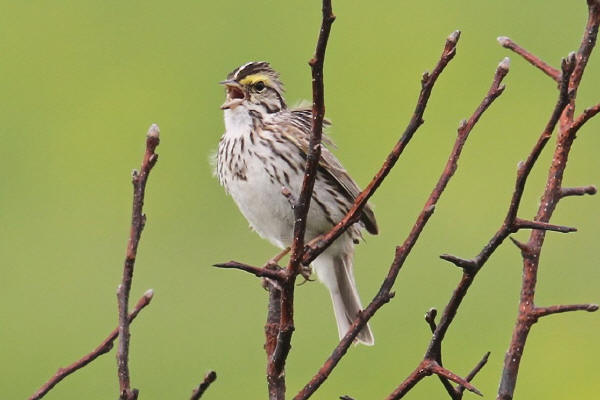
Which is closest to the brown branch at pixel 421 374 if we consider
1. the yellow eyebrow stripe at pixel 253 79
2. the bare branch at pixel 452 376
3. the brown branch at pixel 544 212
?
the bare branch at pixel 452 376

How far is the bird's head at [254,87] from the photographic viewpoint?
4.26 m

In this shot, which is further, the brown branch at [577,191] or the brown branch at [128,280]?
the brown branch at [577,191]

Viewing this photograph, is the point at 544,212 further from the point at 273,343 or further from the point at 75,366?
the point at 75,366

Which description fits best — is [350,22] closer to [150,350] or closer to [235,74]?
[150,350]

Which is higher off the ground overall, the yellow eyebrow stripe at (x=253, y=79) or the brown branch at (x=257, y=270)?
the yellow eyebrow stripe at (x=253, y=79)

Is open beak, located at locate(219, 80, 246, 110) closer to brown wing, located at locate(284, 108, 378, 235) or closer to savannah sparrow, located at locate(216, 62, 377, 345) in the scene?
savannah sparrow, located at locate(216, 62, 377, 345)

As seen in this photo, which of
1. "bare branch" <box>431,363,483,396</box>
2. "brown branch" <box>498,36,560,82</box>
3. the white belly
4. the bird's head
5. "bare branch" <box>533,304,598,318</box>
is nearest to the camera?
"bare branch" <box>431,363,483,396</box>

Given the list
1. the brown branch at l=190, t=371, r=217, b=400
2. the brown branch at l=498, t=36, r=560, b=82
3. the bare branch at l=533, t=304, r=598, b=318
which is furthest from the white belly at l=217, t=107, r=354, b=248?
the bare branch at l=533, t=304, r=598, b=318

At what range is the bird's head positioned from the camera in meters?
4.26

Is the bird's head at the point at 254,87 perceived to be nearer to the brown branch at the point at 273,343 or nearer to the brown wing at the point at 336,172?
the brown wing at the point at 336,172

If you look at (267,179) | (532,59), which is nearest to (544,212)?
(532,59)

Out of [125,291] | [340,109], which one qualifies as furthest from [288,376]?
[125,291]

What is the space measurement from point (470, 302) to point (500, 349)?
1.51 feet

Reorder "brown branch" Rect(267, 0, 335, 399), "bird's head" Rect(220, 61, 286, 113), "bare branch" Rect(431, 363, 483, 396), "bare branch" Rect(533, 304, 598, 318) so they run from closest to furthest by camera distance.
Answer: "bare branch" Rect(431, 363, 483, 396) → "bare branch" Rect(533, 304, 598, 318) → "brown branch" Rect(267, 0, 335, 399) → "bird's head" Rect(220, 61, 286, 113)
